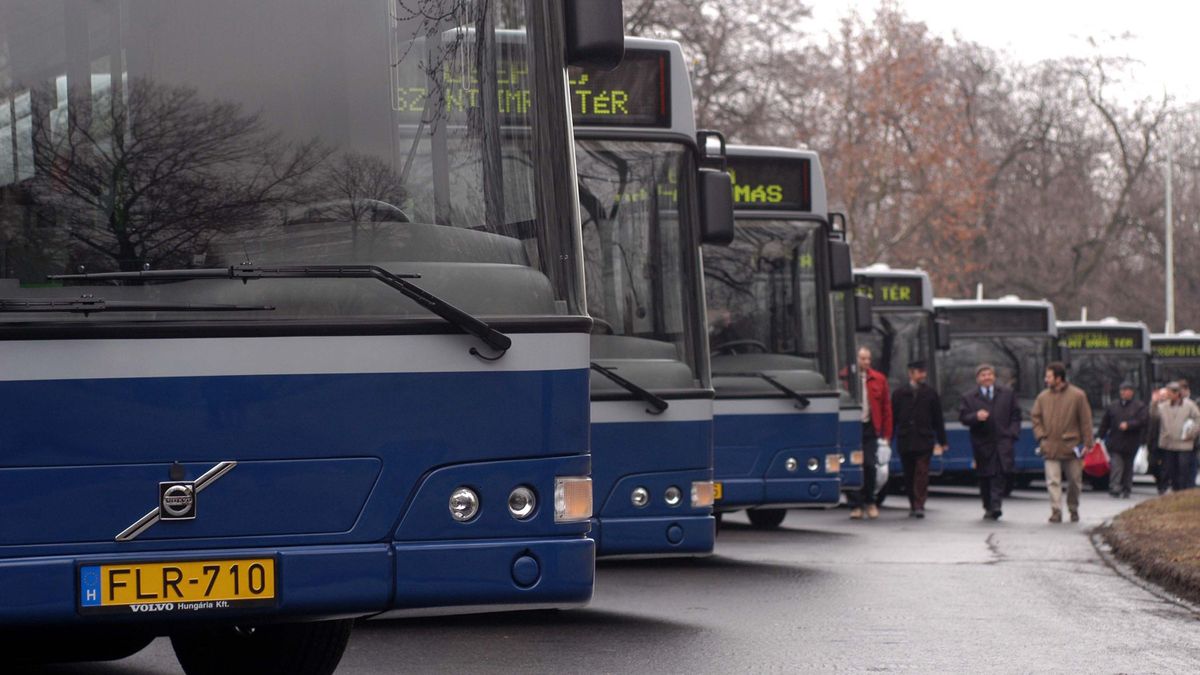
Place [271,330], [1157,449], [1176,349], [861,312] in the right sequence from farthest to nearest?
[1176,349]
[1157,449]
[861,312]
[271,330]

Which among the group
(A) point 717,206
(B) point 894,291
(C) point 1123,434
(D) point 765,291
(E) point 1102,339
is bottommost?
(C) point 1123,434

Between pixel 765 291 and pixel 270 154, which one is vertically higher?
pixel 270 154

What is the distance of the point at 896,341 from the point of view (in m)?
26.6

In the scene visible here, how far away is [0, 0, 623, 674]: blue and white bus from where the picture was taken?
228 inches

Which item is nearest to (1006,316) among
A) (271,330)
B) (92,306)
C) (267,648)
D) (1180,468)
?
(1180,468)

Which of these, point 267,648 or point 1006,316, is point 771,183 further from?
point 1006,316

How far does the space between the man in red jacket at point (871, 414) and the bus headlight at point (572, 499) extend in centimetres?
1454

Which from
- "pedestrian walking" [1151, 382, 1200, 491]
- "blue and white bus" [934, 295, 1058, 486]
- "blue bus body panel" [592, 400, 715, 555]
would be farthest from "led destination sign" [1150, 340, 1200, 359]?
"blue bus body panel" [592, 400, 715, 555]

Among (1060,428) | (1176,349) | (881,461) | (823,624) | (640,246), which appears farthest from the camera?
(1176,349)

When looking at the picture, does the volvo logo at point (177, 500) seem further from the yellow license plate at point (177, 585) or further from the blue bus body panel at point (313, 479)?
the yellow license plate at point (177, 585)

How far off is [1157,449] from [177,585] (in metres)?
27.6

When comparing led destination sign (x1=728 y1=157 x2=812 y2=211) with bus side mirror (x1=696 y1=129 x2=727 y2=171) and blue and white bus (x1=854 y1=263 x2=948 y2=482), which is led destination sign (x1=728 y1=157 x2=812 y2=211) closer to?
Answer: bus side mirror (x1=696 y1=129 x2=727 y2=171)

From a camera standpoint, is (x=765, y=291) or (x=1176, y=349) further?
(x=1176, y=349)

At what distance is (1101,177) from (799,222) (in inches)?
1700
